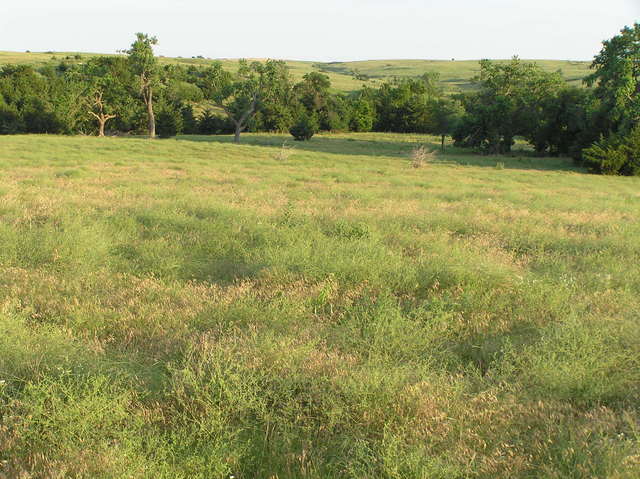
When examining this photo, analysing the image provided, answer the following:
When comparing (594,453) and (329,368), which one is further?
(329,368)

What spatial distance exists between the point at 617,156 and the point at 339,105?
35.6 metres

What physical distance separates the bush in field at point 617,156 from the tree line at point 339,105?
0.06m

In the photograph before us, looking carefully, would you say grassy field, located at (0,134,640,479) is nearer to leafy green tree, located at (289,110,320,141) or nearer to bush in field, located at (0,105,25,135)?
leafy green tree, located at (289,110,320,141)

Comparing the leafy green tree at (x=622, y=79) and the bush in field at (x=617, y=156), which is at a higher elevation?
the leafy green tree at (x=622, y=79)

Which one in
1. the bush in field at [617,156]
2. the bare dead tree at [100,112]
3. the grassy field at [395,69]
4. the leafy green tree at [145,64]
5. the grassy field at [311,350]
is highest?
the grassy field at [395,69]

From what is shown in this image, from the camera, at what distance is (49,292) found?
513cm

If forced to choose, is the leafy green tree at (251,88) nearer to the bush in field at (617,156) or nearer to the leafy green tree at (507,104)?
the leafy green tree at (507,104)

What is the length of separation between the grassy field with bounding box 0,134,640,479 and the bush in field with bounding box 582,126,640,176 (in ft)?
69.4

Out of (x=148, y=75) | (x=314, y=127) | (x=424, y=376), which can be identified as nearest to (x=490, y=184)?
(x=424, y=376)

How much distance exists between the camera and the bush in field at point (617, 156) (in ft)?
87.0

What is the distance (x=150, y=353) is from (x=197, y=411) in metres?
1.09

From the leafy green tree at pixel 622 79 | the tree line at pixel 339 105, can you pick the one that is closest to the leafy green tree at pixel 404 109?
the tree line at pixel 339 105

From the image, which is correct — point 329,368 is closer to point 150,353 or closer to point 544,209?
point 150,353

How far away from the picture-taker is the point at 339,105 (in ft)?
188
